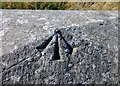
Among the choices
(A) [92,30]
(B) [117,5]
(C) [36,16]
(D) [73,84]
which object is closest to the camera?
(D) [73,84]

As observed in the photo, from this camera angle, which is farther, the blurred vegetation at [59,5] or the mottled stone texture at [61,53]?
the blurred vegetation at [59,5]

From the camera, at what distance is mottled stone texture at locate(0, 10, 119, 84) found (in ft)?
7.14

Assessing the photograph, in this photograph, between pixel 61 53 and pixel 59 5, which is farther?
pixel 59 5

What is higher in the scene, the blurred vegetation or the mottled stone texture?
the mottled stone texture

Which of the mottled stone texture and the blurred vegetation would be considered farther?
the blurred vegetation

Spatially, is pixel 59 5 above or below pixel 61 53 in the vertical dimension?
Result: below

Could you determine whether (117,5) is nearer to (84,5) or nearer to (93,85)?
(84,5)

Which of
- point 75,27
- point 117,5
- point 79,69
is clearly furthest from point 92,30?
point 117,5

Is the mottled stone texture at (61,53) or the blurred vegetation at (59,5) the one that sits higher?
the mottled stone texture at (61,53)

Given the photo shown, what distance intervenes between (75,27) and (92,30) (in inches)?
4.1

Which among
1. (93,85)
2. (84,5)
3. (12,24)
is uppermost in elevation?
(12,24)

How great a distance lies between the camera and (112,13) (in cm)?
266

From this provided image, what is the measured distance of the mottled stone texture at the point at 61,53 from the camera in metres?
2.18

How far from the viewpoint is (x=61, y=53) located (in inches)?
88.9
